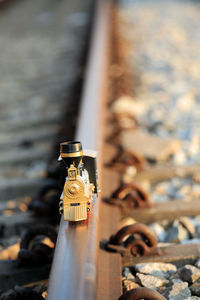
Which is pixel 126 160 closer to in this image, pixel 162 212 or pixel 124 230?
pixel 162 212

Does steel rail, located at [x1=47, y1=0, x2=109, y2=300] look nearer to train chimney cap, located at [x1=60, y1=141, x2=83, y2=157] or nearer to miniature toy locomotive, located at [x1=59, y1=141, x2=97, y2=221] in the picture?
miniature toy locomotive, located at [x1=59, y1=141, x2=97, y2=221]

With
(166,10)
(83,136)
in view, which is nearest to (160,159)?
(83,136)

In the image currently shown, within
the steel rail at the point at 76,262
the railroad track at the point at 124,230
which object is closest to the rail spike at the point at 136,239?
the railroad track at the point at 124,230

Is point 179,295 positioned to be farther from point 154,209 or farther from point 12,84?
point 12,84

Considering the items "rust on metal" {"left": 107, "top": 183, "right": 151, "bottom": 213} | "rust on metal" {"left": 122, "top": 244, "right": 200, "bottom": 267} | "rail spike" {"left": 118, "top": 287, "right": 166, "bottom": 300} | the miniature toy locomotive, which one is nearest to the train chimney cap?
the miniature toy locomotive

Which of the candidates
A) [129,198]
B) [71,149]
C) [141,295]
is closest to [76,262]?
[141,295]

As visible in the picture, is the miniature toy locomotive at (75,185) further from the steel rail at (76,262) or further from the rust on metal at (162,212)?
the rust on metal at (162,212)
